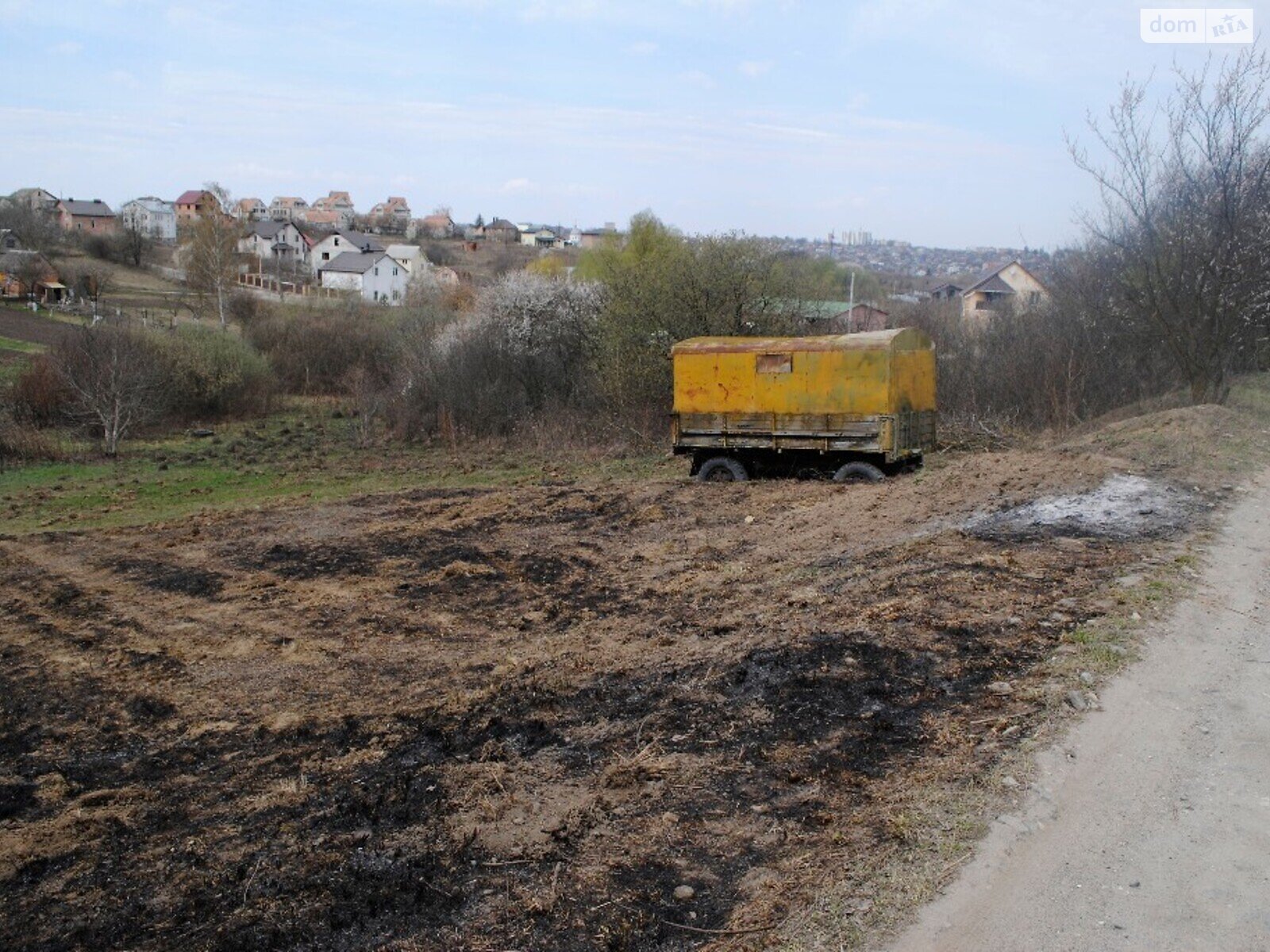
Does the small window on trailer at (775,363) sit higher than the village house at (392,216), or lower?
lower

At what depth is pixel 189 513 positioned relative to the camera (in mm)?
19156

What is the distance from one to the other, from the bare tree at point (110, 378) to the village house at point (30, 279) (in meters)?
34.6

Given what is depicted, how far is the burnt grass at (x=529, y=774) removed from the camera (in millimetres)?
4930

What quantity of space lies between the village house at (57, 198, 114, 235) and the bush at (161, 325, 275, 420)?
77.3m

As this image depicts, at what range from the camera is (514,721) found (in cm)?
739

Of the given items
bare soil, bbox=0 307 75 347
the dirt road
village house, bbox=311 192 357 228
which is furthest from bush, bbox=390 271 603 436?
village house, bbox=311 192 357 228

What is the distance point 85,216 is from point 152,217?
9.48 m

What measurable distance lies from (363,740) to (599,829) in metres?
2.76

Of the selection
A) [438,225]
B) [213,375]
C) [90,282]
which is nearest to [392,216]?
[438,225]

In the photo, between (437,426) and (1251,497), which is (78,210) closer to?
(437,426)

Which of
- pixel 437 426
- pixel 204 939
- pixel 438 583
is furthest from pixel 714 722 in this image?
pixel 437 426

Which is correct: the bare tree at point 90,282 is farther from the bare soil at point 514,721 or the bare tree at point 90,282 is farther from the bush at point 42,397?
the bare soil at point 514,721

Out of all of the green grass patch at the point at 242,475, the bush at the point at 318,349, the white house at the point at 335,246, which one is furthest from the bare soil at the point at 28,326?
the white house at the point at 335,246

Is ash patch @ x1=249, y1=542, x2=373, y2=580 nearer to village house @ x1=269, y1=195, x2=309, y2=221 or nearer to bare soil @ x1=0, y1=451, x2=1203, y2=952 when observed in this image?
bare soil @ x1=0, y1=451, x2=1203, y2=952
